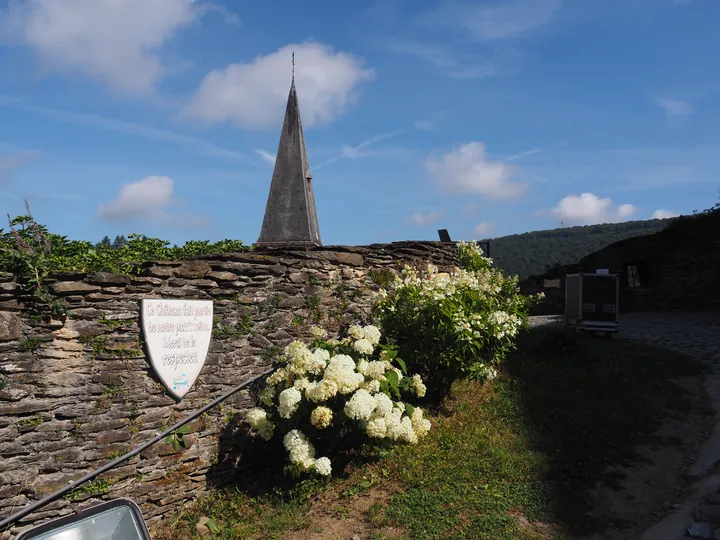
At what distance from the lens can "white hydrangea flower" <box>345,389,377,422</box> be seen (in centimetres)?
520

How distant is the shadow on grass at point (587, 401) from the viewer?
17.6 feet

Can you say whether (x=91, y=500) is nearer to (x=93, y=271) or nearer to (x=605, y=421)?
(x=93, y=271)

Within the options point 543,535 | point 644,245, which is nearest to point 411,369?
point 543,535

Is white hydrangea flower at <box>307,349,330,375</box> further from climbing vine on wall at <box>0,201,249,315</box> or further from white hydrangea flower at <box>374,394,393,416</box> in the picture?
climbing vine on wall at <box>0,201,249,315</box>

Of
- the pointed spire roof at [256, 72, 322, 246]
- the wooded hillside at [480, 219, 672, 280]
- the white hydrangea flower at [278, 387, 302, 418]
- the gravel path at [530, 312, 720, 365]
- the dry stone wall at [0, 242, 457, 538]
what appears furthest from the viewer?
the wooded hillside at [480, 219, 672, 280]

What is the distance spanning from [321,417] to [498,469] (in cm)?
198

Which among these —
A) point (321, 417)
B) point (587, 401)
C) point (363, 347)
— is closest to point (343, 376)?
point (321, 417)

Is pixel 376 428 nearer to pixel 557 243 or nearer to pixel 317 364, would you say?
pixel 317 364

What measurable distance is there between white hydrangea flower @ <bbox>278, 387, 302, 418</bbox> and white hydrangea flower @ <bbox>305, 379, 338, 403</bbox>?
0.13m

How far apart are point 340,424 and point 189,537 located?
1.78 m

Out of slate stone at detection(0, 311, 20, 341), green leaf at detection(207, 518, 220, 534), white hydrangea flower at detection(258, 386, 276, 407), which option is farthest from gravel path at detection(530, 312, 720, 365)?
slate stone at detection(0, 311, 20, 341)

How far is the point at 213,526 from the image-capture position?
4.98 metres

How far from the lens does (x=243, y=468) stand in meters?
5.86

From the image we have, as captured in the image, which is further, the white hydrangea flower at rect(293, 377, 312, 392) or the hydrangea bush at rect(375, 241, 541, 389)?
the hydrangea bush at rect(375, 241, 541, 389)
